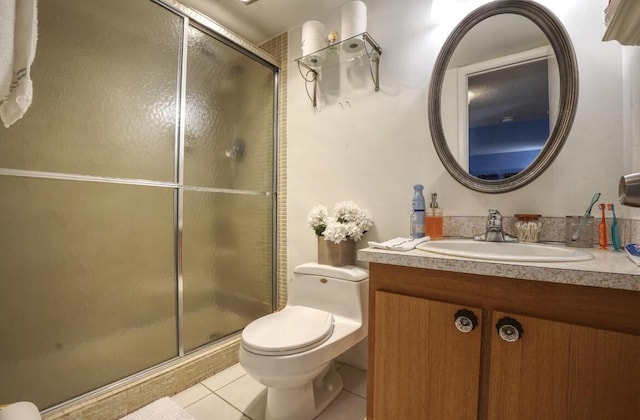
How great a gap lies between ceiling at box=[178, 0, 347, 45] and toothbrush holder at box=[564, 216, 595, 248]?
67.5 inches

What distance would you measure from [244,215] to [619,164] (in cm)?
187

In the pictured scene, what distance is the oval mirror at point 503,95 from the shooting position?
3.64 feet

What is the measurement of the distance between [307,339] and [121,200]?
1096mm

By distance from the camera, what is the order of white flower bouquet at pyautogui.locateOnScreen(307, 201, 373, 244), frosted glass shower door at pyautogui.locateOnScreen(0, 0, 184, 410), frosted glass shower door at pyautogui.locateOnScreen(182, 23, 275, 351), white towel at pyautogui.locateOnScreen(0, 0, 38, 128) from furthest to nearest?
frosted glass shower door at pyautogui.locateOnScreen(182, 23, 275, 351) → white flower bouquet at pyautogui.locateOnScreen(307, 201, 373, 244) → frosted glass shower door at pyautogui.locateOnScreen(0, 0, 184, 410) → white towel at pyautogui.locateOnScreen(0, 0, 38, 128)

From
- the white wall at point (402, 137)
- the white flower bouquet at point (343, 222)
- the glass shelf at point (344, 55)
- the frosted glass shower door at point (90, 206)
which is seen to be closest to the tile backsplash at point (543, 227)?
the white wall at point (402, 137)

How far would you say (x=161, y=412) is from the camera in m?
1.28

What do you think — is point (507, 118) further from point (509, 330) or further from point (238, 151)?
point (238, 151)

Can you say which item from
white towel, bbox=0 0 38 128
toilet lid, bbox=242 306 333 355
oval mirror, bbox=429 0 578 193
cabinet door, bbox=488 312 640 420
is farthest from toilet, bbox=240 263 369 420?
white towel, bbox=0 0 38 128

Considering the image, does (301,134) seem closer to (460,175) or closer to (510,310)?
(460,175)

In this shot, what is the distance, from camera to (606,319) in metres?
0.63

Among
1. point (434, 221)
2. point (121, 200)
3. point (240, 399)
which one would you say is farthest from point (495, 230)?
point (121, 200)

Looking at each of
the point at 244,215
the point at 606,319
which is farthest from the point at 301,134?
the point at 606,319

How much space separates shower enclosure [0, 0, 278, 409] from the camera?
109 centimetres

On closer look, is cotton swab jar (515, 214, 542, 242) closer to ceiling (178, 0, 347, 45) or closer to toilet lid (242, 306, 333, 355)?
toilet lid (242, 306, 333, 355)
